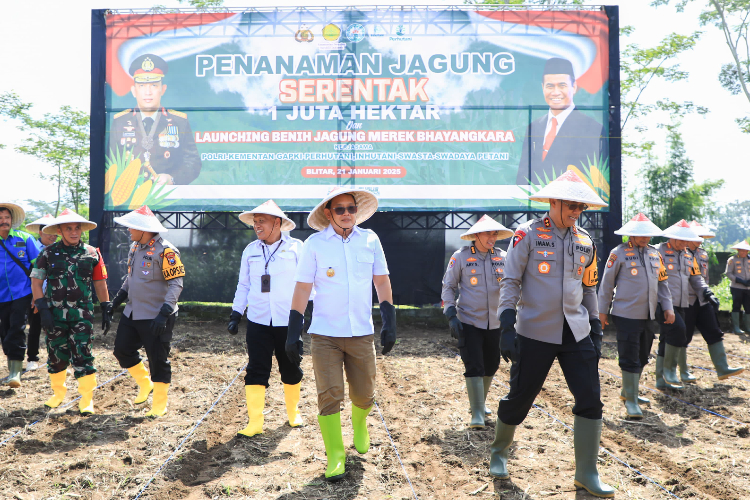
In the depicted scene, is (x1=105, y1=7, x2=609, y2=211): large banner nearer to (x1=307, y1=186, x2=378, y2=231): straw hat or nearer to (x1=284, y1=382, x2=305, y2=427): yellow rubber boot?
(x1=284, y1=382, x2=305, y2=427): yellow rubber boot

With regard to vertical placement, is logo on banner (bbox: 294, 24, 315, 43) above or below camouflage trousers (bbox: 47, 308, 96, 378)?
above

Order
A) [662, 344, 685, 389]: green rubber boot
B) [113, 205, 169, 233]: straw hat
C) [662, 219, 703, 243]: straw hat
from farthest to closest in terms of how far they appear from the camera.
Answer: [662, 344, 685, 389]: green rubber boot
[662, 219, 703, 243]: straw hat
[113, 205, 169, 233]: straw hat

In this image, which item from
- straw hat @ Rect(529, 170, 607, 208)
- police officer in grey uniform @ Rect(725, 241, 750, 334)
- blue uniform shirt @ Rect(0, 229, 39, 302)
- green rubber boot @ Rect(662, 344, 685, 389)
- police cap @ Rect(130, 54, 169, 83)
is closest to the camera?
straw hat @ Rect(529, 170, 607, 208)

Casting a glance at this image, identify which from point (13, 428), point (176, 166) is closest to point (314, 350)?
point (13, 428)

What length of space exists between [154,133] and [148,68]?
1.50 meters

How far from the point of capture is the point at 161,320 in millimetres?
5125

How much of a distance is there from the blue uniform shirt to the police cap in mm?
7078

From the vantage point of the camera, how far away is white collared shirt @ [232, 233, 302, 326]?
4.89 meters

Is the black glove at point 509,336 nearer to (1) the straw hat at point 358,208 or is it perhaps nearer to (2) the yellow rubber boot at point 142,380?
(1) the straw hat at point 358,208

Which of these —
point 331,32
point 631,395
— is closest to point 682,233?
point 631,395

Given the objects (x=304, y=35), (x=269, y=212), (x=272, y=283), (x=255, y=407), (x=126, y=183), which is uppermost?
(x=304, y=35)

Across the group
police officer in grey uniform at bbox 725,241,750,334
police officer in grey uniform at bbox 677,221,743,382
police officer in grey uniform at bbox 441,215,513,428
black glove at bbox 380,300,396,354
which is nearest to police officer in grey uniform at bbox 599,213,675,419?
police officer in grey uniform at bbox 677,221,743,382

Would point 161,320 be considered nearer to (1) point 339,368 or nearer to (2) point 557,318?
(1) point 339,368

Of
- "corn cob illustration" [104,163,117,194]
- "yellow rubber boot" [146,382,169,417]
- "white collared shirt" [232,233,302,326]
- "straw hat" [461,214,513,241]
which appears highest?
"corn cob illustration" [104,163,117,194]
